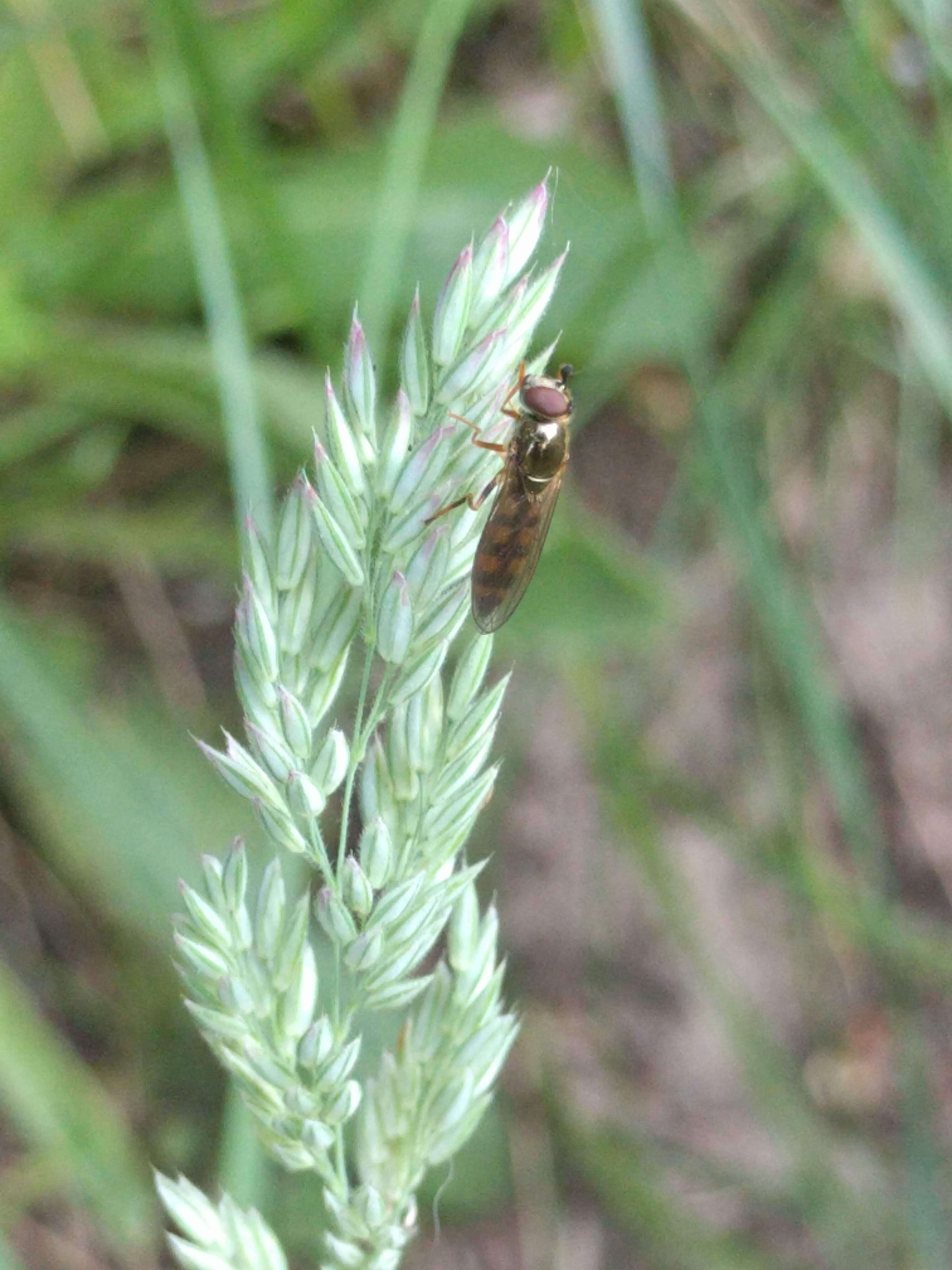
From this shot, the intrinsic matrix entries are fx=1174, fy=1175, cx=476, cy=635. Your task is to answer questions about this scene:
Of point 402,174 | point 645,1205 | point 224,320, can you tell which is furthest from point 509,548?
point 645,1205

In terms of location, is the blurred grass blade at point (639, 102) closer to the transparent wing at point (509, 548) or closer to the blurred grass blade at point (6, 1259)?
the transparent wing at point (509, 548)

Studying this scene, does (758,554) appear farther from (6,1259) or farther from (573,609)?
(6,1259)

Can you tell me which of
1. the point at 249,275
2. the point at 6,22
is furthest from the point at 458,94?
the point at 6,22

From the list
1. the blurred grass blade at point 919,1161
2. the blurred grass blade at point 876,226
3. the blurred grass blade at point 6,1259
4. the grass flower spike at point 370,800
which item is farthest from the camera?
the blurred grass blade at point 919,1161

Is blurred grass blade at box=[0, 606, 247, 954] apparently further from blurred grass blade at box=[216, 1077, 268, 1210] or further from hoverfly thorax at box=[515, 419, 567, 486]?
hoverfly thorax at box=[515, 419, 567, 486]

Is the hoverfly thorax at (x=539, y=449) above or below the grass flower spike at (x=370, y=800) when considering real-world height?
Answer: above

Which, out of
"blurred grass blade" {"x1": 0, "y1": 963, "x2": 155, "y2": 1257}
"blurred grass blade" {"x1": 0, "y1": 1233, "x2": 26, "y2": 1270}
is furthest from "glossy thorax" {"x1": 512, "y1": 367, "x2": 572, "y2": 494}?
"blurred grass blade" {"x1": 0, "y1": 963, "x2": 155, "y2": 1257}

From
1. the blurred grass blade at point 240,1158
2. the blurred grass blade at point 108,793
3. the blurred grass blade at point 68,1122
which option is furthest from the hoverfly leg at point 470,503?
the blurred grass blade at point 68,1122

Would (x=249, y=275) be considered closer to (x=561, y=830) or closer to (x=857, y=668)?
(x=561, y=830)
